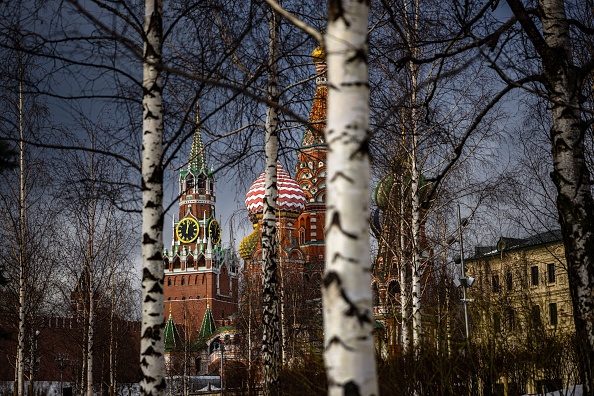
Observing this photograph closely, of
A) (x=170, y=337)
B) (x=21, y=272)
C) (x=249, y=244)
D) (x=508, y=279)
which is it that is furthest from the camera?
(x=170, y=337)

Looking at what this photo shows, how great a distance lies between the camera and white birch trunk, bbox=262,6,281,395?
10.5m

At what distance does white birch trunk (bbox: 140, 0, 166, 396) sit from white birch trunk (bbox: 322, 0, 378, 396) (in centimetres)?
345

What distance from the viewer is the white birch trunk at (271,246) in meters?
10.5

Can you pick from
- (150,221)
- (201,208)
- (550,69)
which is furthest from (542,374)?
(201,208)

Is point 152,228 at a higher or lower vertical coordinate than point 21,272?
lower

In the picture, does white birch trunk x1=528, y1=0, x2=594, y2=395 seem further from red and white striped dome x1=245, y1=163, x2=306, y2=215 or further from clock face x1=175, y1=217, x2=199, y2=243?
clock face x1=175, y1=217, x2=199, y2=243

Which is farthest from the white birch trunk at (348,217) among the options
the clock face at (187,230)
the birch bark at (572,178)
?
the clock face at (187,230)

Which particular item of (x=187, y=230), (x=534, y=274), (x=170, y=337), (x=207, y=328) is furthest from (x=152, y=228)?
(x=187, y=230)

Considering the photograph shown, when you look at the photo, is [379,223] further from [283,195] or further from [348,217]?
[348,217]

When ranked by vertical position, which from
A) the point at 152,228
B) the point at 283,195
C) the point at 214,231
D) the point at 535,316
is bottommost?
the point at 535,316

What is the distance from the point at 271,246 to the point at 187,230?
99656 mm

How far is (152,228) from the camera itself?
23.0 feet

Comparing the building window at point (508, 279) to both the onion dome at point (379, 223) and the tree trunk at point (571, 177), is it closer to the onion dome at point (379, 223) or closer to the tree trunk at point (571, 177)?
the onion dome at point (379, 223)

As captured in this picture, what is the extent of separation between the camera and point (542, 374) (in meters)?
9.25
